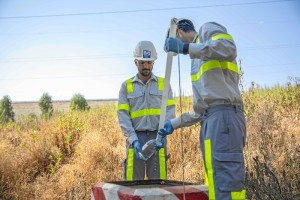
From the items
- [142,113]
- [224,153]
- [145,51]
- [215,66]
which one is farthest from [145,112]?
[224,153]

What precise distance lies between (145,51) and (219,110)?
178 centimetres

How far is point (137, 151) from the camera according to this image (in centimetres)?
371

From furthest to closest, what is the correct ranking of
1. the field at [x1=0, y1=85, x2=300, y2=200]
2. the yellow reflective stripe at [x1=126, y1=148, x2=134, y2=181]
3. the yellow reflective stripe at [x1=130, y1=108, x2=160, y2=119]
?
1. the field at [x1=0, y1=85, x2=300, y2=200]
2. the yellow reflective stripe at [x1=130, y1=108, x2=160, y2=119]
3. the yellow reflective stripe at [x1=126, y1=148, x2=134, y2=181]

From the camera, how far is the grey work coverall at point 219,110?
93.3 inches

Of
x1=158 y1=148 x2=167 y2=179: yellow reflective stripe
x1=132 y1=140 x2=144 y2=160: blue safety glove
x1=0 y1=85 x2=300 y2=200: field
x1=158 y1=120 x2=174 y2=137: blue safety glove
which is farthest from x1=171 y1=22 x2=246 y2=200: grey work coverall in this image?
x1=0 y1=85 x2=300 y2=200: field

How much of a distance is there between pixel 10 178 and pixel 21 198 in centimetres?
70

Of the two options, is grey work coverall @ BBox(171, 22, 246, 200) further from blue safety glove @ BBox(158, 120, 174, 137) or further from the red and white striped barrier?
blue safety glove @ BBox(158, 120, 174, 137)

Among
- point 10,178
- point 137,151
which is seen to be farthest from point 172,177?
point 10,178

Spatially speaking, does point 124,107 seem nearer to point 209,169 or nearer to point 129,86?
point 129,86

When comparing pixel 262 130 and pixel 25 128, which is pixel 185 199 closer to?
pixel 262 130

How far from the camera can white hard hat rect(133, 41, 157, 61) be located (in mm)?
4055

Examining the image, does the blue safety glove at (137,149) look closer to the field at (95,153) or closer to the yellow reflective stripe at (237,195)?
the field at (95,153)

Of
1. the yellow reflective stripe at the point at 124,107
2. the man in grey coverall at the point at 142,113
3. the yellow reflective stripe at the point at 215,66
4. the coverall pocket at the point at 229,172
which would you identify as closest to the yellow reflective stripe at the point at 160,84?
the man in grey coverall at the point at 142,113

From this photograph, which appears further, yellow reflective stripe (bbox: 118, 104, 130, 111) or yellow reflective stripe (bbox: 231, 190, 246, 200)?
yellow reflective stripe (bbox: 118, 104, 130, 111)
